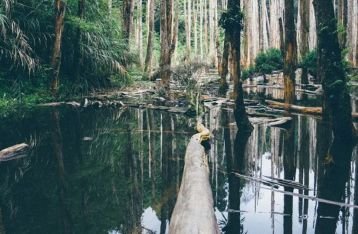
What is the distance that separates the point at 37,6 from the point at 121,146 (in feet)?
32.5

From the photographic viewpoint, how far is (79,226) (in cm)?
430

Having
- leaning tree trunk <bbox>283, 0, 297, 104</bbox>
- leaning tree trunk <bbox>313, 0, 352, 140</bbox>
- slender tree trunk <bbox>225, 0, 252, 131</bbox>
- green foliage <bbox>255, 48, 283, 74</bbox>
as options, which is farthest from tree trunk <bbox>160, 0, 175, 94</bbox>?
leaning tree trunk <bbox>313, 0, 352, 140</bbox>

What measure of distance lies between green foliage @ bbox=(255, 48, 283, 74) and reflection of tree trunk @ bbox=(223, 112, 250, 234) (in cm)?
1298

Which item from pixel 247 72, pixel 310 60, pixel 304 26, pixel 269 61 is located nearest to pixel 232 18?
pixel 310 60

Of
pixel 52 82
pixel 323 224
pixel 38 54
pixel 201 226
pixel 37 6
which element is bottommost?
pixel 323 224

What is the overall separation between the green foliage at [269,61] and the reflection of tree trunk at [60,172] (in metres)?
14.1

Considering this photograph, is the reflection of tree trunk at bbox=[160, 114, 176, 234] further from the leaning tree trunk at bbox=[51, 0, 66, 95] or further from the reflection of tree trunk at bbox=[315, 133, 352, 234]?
the leaning tree trunk at bbox=[51, 0, 66, 95]

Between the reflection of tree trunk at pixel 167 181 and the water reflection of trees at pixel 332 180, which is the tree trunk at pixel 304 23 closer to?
the water reflection of trees at pixel 332 180

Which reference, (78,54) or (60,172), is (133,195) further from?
(78,54)

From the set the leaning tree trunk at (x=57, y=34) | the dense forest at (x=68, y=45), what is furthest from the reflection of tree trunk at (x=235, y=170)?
the leaning tree trunk at (x=57, y=34)

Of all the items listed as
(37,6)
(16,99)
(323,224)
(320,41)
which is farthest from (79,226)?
(37,6)

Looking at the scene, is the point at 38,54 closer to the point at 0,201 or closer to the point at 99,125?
the point at 99,125

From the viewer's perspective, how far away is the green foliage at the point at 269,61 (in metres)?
22.6

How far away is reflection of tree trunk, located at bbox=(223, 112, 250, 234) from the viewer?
4394 mm
